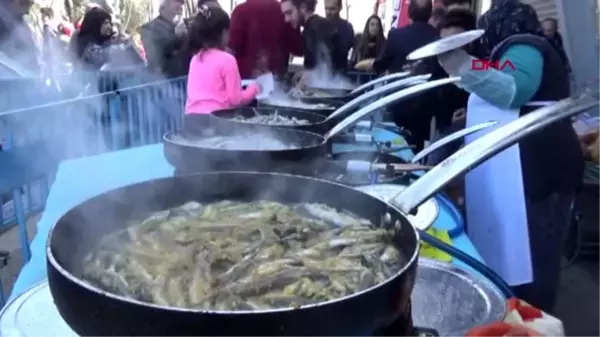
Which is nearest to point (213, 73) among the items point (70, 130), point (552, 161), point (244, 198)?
point (70, 130)

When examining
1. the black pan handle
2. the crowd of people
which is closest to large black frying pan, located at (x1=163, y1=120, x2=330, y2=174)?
the black pan handle

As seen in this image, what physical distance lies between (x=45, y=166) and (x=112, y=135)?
2001 mm

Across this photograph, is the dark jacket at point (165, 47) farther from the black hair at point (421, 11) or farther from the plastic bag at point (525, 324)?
the plastic bag at point (525, 324)

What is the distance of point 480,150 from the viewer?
138 cm

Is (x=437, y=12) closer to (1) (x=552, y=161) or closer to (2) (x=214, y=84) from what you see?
(2) (x=214, y=84)

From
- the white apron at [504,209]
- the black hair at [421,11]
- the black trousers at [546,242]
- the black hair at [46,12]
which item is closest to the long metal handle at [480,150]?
the white apron at [504,209]

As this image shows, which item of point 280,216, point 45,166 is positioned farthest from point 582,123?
point 280,216

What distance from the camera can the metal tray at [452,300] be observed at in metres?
1.41

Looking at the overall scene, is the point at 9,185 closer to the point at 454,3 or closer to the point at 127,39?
the point at 454,3

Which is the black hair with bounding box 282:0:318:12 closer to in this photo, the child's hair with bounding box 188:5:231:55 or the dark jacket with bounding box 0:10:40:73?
the child's hair with bounding box 188:5:231:55

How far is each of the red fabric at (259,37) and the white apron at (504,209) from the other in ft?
10.3

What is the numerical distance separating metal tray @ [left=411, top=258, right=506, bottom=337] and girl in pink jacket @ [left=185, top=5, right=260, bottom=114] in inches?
95.4

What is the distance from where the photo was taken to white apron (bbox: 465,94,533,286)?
2852 mm

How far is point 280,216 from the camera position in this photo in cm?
143
